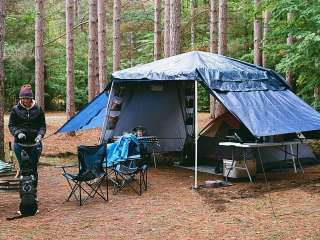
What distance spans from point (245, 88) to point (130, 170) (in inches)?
98.4

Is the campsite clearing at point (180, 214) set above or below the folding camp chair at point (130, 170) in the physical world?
below

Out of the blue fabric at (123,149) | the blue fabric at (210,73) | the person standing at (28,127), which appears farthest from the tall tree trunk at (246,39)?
the person standing at (28,127)

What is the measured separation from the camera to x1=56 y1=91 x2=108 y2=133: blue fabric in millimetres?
9727

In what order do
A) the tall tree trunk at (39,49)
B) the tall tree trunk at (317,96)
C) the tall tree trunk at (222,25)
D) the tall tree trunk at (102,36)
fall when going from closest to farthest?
the tall tree trunk at (317,96)
the tall tree trunk at (39,49)
the tall tree trunk at (102,36)
the tall tree trunk at (222,25)

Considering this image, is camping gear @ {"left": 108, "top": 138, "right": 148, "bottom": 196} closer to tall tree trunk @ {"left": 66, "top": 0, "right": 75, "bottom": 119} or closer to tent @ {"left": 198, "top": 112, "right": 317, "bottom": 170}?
tent @ {"left": 198, "top": 112, "right": 317, "bottom": 170}

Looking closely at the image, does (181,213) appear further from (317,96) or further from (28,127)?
(317,96)

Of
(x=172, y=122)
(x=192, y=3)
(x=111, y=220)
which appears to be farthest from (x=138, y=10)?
(x=111, y=220)

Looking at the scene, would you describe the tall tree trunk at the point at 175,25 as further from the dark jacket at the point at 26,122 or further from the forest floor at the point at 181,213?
the dark jacket at the point at 26,122

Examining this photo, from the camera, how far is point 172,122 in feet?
34.6

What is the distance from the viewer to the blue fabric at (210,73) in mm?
7719

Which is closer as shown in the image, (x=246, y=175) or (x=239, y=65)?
(x=246, y=175)

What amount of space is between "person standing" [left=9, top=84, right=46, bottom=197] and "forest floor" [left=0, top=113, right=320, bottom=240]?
69cm

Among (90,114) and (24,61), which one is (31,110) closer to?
(90,114)

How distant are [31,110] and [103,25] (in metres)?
8.67
